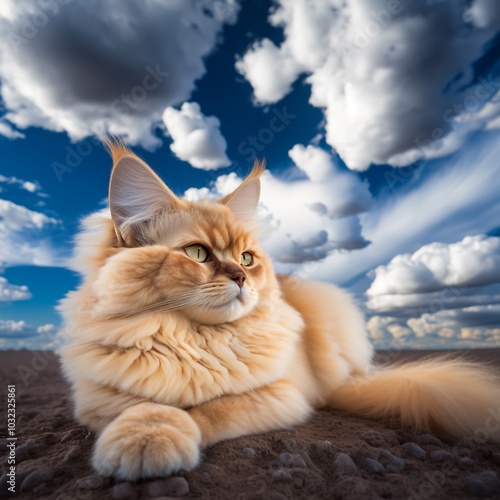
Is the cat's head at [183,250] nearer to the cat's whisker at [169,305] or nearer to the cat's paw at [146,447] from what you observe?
the cat's whisker at [169,305]

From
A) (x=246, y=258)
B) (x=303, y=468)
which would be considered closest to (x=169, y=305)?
(x=246, y=258)

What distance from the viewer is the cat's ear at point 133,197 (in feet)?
6.26

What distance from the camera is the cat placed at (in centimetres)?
164

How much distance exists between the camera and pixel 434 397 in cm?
195

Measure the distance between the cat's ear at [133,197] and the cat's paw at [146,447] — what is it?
0.97 m

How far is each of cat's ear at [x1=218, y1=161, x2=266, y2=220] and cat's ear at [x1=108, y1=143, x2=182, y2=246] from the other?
52 cm

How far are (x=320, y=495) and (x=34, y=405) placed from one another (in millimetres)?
3065

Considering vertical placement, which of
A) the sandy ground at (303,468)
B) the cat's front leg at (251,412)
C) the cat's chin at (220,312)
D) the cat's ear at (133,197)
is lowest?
the sandy ground at (303,468)

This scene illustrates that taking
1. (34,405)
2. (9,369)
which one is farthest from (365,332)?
(9,369)

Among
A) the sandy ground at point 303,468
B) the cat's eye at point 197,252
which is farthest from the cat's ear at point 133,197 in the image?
the sandy ground at point 303,468

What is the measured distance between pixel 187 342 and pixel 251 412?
0.46 metres

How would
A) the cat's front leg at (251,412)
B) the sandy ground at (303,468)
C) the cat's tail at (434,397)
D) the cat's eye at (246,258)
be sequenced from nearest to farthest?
1. the sandy ground at (303,468)
2. the cat's front leg at (251,412)
3. the cat's tail at (434,397)
4. the cat's eye at (246,258)

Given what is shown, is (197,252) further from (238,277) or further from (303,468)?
(303,468)

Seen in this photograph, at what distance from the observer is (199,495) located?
3.84ft
